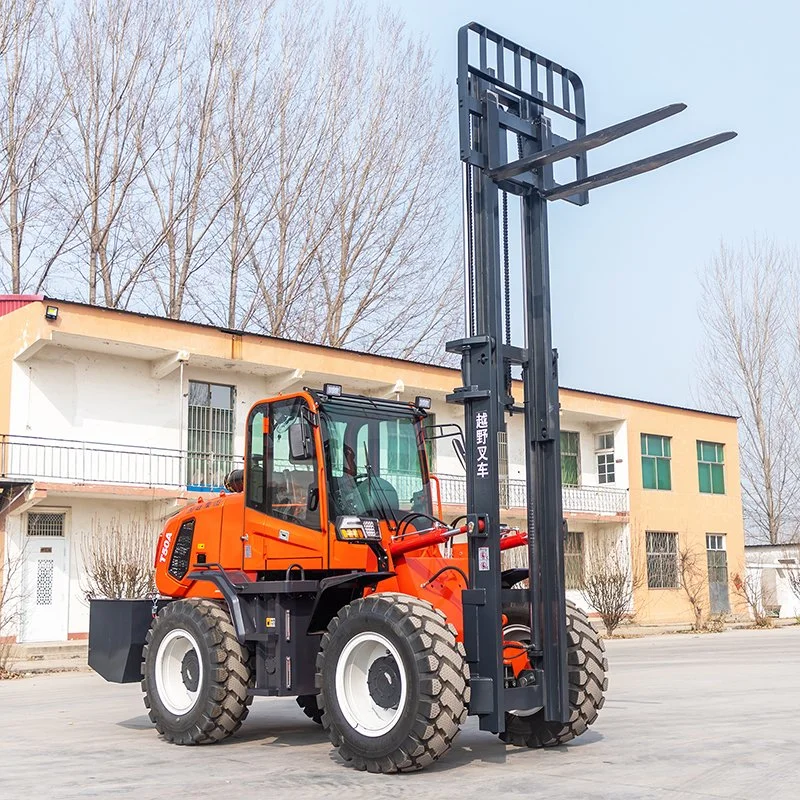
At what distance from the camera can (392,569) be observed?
31.1 feet

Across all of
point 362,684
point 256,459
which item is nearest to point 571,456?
point 256,459

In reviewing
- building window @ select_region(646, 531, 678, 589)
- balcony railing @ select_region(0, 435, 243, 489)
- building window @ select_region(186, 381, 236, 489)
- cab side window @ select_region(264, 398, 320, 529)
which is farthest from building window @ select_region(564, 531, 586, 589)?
cab side window @ select_region(264, 398, 320, 529)

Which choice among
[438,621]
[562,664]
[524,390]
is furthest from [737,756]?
[524,390]

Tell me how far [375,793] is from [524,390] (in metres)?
3.40

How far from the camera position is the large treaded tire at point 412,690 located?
25.6 ft

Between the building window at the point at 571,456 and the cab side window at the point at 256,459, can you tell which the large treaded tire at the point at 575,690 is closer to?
the cab side window at the point at 256,459

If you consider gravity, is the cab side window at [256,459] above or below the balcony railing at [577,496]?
below

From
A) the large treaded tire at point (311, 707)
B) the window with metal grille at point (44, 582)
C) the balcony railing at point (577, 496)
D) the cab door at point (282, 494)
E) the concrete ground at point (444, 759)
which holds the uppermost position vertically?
the balcony railing at point (577, 496)

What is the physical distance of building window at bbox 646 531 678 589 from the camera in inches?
1505

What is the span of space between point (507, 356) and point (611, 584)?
23.7m

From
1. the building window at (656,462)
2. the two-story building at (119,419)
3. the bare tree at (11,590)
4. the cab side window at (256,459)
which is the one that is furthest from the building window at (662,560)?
the cab side window at (256,459)

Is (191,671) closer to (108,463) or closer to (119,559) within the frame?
(119,559)

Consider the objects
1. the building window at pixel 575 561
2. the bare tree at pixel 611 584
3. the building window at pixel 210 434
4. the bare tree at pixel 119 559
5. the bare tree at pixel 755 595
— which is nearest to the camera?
the bare tree at pixel 119 559

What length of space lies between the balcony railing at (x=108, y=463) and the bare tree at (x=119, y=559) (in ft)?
3.51
